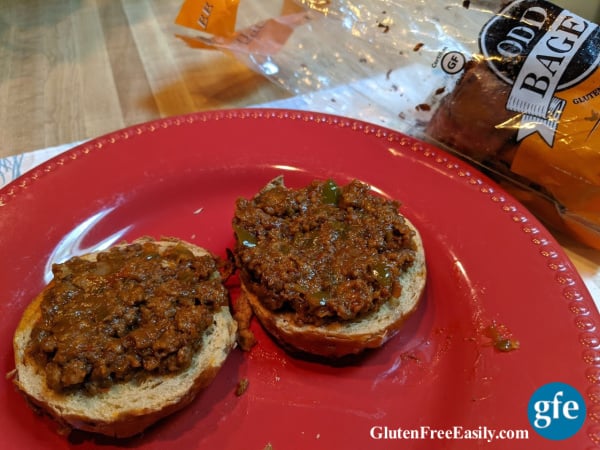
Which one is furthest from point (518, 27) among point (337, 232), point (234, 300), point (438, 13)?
point (234, 300)

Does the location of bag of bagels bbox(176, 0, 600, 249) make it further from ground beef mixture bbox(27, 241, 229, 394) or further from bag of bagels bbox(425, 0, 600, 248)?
ground beef mixture bbox(27, 241, 229, 394)

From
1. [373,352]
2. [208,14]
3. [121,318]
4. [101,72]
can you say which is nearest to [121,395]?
[121,318]

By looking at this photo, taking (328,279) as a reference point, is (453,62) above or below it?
above

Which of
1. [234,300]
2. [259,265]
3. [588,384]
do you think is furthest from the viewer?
[234,300]

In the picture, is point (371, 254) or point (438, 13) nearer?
point (371, 254)

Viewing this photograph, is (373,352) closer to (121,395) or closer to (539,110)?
(121,395)

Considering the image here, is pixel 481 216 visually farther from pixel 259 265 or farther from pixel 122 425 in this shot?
pixel 122 425

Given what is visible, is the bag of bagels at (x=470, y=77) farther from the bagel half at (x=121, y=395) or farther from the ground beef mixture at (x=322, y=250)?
the bagel half at (x=121, y=395)
